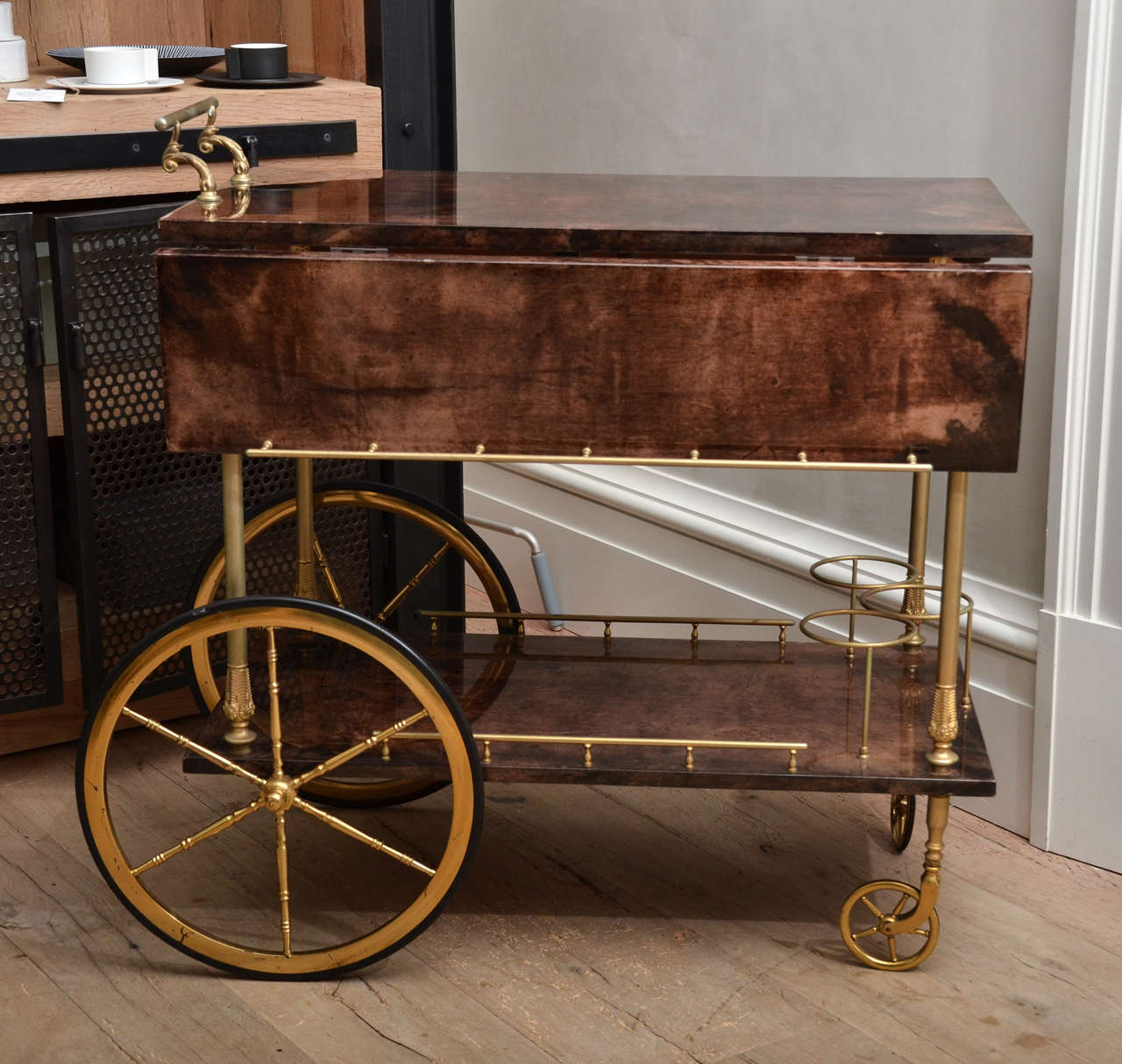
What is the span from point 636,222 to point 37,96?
93cm

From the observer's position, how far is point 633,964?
183 centimetres

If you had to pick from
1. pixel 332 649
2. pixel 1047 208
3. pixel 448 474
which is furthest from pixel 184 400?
pixel 1047 208

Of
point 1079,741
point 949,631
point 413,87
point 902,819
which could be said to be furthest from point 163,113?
point 1079,741

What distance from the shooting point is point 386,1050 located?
5.48 ft

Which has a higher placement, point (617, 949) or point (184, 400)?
point (184, 400)

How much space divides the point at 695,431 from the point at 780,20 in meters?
1.03

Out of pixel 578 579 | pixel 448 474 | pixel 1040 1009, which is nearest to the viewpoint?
pixel 1040 1009

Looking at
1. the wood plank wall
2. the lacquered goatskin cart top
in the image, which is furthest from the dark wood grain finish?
the wood plank wall

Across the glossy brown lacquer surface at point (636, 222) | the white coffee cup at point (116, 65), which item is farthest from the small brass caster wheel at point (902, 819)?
the white coffee cup at point (116, 65)

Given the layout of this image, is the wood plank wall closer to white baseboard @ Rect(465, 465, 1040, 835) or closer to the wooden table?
the wooden table

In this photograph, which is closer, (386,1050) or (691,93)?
(386,1050)

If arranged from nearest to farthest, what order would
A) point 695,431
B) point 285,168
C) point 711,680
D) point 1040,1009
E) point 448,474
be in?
1. point 695,431
2. point 1040,1009
3. point 711,680
4. point 285,168
5. point 448,474

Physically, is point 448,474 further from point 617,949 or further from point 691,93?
point 617,949

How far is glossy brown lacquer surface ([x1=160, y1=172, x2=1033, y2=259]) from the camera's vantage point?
154cm
